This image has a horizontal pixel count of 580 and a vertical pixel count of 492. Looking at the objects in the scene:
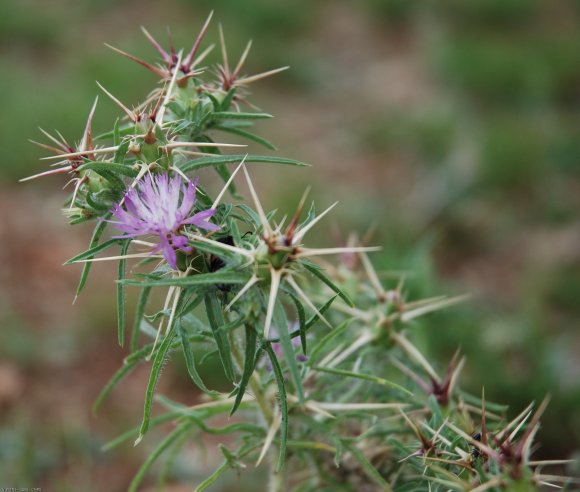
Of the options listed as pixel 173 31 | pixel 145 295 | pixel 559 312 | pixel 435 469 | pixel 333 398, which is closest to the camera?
pixel 435 469

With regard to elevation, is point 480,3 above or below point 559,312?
above

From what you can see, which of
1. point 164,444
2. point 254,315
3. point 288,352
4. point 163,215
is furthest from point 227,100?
point 164,444

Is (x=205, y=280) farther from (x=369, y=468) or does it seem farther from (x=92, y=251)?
(x=369, y=468)

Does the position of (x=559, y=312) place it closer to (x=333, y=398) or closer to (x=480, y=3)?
(x=333, y=398)

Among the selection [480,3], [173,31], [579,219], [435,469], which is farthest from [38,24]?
[435,469]

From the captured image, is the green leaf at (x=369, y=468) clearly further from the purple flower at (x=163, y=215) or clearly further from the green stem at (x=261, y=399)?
the purple flower at (x=163, y=215)

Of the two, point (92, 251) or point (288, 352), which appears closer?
point (288, 352)
